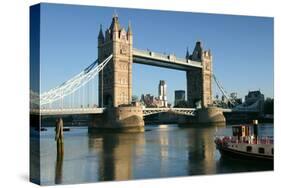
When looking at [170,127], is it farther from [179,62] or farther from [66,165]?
[66,165]

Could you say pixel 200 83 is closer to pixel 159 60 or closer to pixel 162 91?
pixel 162 91

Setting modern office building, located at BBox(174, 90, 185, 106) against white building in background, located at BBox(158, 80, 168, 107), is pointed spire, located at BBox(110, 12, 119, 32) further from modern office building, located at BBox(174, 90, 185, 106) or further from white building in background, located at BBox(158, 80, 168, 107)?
modern office building, located at BBox(174, 90, 185, 106)

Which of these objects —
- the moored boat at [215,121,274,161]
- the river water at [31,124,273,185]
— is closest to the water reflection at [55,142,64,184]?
the river water at [31,124,273,185]

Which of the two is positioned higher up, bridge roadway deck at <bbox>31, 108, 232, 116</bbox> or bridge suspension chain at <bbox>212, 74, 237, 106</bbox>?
bridge suspension chain at <bbox>212, 74, 237, 106</bbox>

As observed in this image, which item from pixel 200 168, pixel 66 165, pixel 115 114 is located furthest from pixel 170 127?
pixel 66 165

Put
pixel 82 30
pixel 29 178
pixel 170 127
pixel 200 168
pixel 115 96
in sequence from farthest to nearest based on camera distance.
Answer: pixel 170 127 < pixel 115 96 < pixel 82 30 < pixel 200 168 < pixel 29 178

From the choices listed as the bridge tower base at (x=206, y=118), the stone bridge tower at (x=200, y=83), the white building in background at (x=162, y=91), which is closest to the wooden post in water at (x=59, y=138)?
the white building in background at (x=162, y=91)
